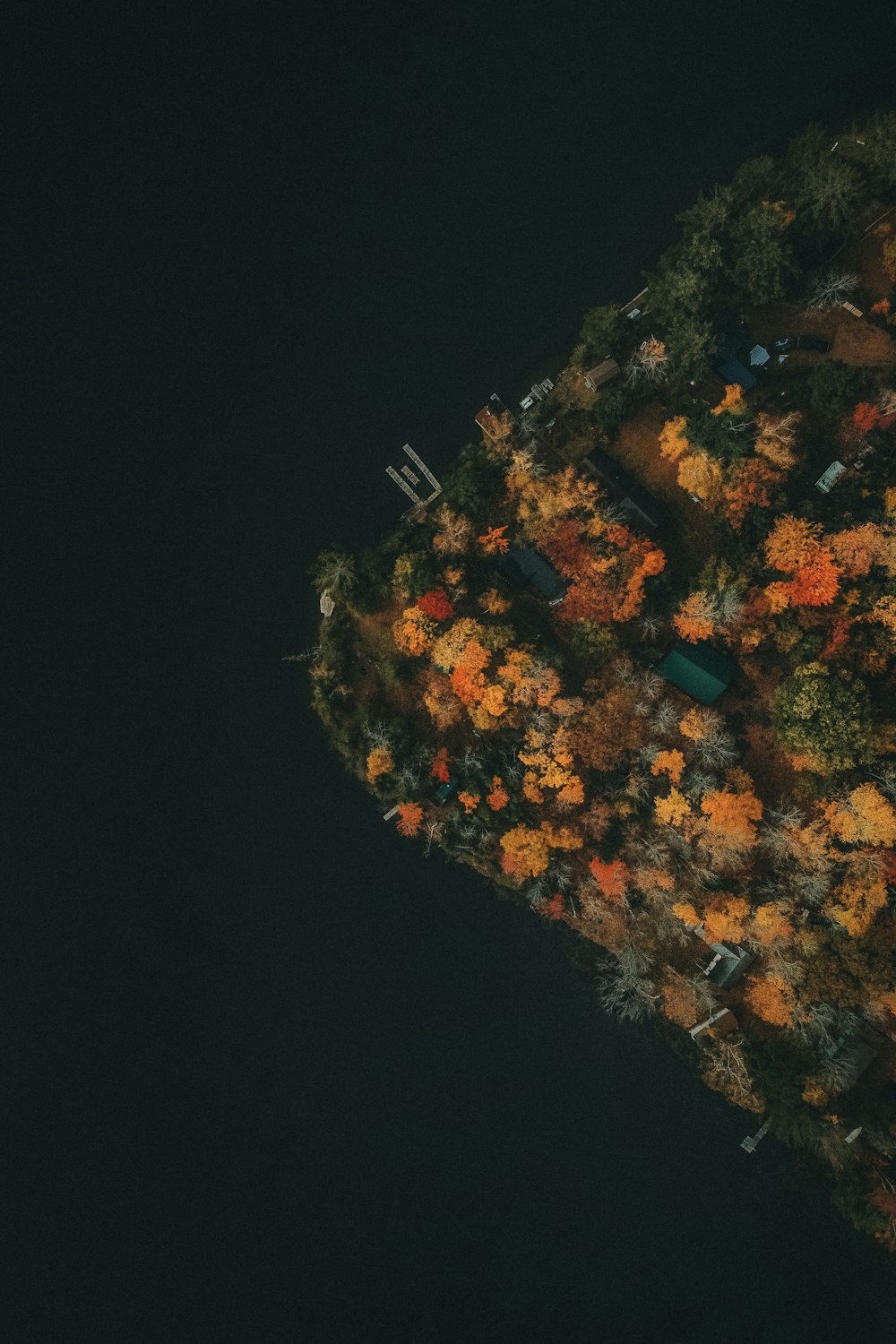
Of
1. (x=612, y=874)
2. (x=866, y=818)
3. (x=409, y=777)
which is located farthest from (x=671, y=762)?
(x=409, y=777)

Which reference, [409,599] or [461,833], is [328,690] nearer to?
[409,599]

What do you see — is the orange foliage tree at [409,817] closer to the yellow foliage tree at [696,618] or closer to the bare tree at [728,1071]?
the yellow foliage tree at [696,618]

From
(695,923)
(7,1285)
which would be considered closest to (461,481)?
(695,923)

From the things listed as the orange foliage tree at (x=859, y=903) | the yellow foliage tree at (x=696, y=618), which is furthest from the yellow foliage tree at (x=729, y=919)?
the yellow foliage tree at (x=696, y=618)

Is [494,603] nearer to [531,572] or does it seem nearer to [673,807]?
[531,572]

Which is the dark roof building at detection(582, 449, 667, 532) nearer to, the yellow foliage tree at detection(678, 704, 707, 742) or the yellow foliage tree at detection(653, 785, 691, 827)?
the yellow foliage tree at detection(678, 704, 707, 742)

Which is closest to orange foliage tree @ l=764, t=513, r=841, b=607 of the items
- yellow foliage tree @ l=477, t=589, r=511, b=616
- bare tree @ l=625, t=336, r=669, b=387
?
bare tree @ l=625, t=336, r=669, b=387
